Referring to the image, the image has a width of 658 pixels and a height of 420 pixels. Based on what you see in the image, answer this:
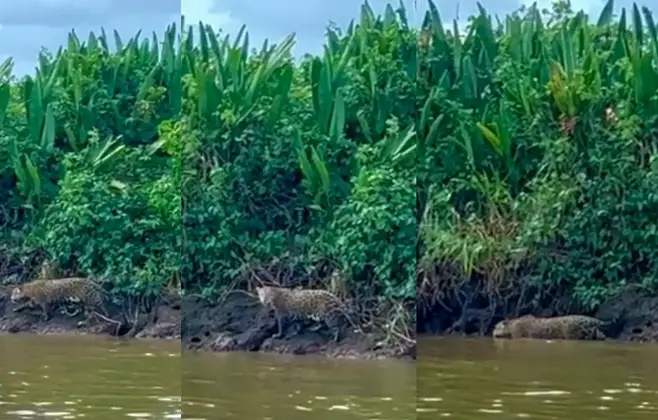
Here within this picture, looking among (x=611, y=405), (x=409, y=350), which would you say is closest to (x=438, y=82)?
(x=409, y=350)

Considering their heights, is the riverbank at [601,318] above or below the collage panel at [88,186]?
below

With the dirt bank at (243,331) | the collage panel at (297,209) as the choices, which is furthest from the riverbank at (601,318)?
the dirt bank at (243,331)

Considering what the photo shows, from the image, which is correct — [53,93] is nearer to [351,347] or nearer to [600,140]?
[351,347]

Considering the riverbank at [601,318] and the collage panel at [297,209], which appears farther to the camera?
the riverbank at [601,318]

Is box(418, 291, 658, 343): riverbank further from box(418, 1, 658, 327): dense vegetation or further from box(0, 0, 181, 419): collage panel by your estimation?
box(0, 0, 181, 419): collage panel

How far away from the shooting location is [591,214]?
4.68m

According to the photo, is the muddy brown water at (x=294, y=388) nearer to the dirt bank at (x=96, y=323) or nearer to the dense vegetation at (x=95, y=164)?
the dirt bank at (x=96, y=323)

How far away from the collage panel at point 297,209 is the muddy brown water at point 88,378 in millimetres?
156

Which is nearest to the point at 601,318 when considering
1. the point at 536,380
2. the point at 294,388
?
the point at 536,380

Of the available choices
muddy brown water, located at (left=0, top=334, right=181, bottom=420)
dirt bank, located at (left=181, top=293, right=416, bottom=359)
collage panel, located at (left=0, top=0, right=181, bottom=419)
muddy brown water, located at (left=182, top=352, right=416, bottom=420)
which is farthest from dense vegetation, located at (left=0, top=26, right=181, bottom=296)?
muddy brown water, located at (left=182, top=352, right=416, bottom=420)

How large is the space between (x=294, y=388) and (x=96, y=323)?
112 cm

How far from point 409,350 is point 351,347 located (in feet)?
0.78

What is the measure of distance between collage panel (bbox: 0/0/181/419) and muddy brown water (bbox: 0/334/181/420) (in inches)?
0.4

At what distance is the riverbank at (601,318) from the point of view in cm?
466
